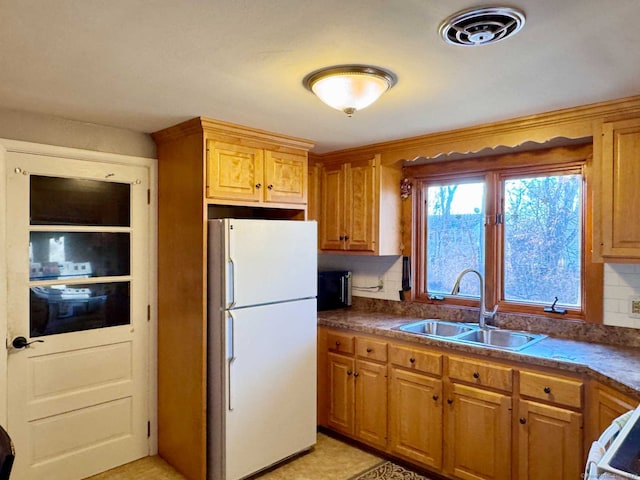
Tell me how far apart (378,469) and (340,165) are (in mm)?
2307

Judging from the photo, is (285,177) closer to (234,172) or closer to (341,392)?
(234,172)

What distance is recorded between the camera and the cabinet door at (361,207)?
11.7 ft

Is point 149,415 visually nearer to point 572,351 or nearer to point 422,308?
point 422,308

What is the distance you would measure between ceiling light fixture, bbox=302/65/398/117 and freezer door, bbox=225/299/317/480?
1.42 metres

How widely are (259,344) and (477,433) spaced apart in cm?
142

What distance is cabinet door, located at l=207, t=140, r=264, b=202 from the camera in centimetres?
279

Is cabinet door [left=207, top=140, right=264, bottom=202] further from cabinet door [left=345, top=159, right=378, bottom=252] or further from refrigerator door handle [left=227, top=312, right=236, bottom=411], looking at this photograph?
cabinet door [left=345, top=159, right=378, bottom=252]

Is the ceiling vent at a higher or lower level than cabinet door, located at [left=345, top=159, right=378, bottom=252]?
higher

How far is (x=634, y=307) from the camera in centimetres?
266

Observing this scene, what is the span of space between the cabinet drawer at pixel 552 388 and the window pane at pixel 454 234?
1017 millimetres

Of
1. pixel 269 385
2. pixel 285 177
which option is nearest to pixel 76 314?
pixel 269 385

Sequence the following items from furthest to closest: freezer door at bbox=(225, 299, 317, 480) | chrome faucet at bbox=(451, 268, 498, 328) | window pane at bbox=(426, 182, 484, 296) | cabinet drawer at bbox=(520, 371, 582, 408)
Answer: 1. window pane at bbox=(426, 182, 484, 296)
2. chrome faucet at bbox=(451, 268, 498, 328)
3. freezer door at bbox=(225, 299, 317, 480)
4. cabinet drawer at bbox=(520, 371, 582, 408)

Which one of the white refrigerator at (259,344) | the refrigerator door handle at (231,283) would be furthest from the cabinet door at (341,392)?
the refrigerator door handle at (231,283)

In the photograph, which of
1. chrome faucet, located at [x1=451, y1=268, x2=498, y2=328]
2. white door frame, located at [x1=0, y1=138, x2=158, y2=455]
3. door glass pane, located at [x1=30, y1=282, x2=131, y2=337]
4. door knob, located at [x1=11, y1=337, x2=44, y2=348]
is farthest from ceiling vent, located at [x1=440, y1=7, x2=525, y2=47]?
door knob, located at [x1=11, y1=337, x2=44, y2=348]
